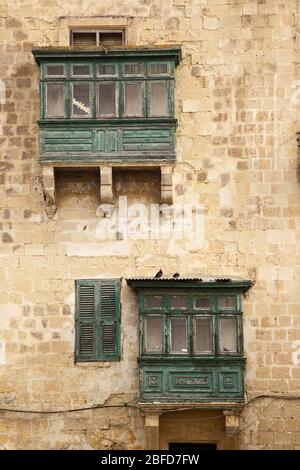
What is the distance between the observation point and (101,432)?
1731cm

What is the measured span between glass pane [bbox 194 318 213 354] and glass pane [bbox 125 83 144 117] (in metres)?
4.34

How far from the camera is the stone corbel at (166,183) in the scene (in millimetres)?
17422

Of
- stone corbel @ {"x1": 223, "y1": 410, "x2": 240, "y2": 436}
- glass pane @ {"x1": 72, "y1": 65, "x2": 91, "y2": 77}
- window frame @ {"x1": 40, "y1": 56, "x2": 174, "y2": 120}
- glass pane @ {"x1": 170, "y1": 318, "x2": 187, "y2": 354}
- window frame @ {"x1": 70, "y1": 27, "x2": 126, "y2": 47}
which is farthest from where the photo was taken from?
window frame @ {"x1": 70, "y1": 27, "x2": 126, "y2": 47}

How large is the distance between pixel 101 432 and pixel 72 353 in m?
1.66

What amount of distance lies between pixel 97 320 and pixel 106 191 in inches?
102

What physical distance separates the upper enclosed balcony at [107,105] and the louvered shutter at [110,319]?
2.55 metres

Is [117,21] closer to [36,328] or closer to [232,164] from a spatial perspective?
[232,164]

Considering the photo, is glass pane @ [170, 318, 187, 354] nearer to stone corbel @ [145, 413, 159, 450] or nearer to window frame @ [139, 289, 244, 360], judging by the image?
window frame @ [139, 289, 244, 360]

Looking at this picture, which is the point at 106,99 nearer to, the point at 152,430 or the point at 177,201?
the point at 177,201

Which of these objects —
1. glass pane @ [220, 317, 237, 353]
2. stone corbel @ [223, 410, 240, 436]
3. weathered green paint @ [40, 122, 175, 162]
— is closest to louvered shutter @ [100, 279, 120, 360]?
glass pane @ [220, 317, 237, 353]

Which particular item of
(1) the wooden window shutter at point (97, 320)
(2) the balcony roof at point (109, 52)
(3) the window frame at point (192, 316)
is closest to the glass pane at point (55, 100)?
(2) the balcony roof at point (109, 52)

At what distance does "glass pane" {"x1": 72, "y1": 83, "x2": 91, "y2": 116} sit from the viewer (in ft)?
57.3
